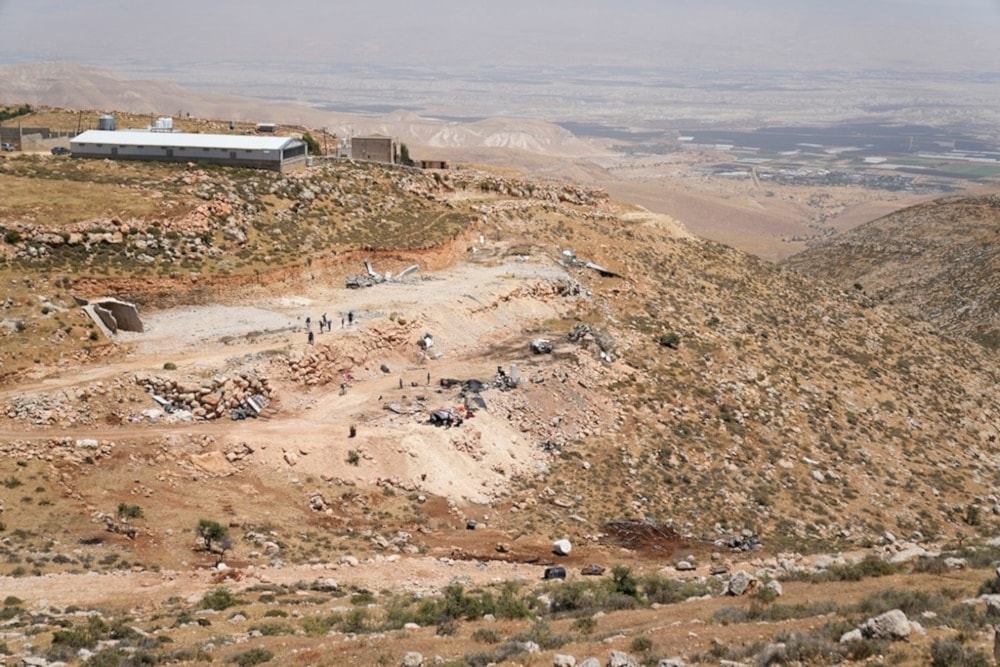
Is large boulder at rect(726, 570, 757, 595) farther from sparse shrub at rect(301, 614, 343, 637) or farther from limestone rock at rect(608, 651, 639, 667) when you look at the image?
sparse shrub at rect(301, 614, 343, 637)

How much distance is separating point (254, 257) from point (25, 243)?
27.6 ft

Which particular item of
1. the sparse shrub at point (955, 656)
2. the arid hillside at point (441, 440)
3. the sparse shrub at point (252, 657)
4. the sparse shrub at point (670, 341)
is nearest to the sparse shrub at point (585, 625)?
the arid hillside at point (441, 440)

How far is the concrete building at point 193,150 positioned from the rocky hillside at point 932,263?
3796 centimetres

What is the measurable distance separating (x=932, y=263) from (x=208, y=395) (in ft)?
208

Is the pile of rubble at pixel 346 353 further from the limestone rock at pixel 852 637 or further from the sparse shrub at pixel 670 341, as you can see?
the limestone rock at pixel 852 637

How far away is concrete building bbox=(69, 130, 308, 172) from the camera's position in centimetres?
4766

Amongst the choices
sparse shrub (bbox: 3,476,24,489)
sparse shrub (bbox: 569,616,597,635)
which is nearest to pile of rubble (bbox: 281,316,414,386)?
sparse shrub (bbox: 3,476,24,489)

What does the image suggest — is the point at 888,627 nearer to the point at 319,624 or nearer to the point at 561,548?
the point at 319,624

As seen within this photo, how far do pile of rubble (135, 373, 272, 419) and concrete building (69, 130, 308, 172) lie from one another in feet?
71.0

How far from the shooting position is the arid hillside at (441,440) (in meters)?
16.9

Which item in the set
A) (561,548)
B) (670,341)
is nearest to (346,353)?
(561,548)

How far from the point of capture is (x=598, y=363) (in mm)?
35219

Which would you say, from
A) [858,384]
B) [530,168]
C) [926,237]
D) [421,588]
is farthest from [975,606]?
[530,168]

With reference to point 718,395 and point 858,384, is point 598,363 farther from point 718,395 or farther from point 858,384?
point 858,384
